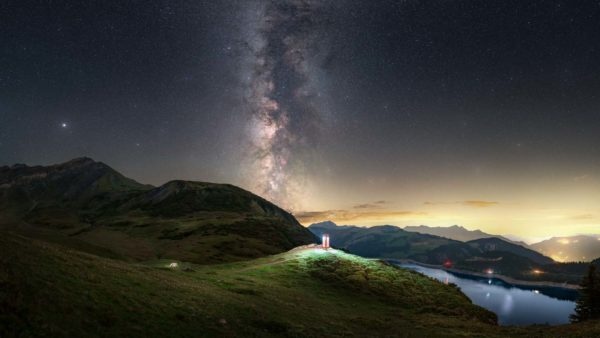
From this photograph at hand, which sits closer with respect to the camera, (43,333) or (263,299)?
(43,333)

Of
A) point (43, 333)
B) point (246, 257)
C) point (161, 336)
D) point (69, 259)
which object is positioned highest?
point (69, 259)

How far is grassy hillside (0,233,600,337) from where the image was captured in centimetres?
1627

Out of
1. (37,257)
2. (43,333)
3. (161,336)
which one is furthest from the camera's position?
(37,257)

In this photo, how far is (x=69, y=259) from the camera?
25531mm

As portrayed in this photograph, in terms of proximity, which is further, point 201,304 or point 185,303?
point 201,304

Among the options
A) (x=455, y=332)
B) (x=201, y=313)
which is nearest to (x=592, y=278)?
(x=455, y=332)

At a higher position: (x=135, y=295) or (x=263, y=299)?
(x=135, y=295)

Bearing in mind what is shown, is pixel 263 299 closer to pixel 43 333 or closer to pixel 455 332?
pixel 455 332

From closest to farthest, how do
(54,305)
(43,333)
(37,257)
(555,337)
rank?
(43,333)
(54,305)
(37,257)
(555,337)

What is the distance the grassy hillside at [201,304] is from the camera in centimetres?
1627

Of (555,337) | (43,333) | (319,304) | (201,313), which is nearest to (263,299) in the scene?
(319,304)

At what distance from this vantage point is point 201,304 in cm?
2622

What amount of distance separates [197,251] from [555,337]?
438 feet

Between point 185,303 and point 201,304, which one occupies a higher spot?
point 185,303
